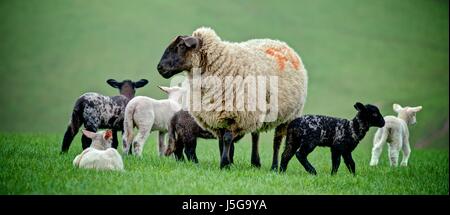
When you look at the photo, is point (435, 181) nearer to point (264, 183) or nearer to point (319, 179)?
point (319, 179)

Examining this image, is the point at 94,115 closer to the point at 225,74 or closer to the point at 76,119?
the point at 76,119

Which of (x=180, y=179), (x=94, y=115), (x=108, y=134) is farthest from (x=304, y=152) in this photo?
(x=94, y=115)

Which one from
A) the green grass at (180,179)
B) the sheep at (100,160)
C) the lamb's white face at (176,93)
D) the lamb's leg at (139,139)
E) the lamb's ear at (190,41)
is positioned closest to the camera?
the green grass at (180,179)

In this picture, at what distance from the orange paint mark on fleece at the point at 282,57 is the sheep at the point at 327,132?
1332mm

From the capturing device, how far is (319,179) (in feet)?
30.2

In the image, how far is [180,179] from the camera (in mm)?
8469

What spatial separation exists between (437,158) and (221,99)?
792 cm

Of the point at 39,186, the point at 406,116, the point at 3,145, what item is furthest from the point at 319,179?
the point at 3,145

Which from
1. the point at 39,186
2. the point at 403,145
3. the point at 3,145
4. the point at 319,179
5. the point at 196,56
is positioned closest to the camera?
the point at 39,186

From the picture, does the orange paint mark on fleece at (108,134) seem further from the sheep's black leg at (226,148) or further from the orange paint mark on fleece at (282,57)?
the orange paint mark on fleece at (282,57)

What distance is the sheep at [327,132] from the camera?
379 inches

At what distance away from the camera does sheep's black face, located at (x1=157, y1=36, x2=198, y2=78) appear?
32.2 feet

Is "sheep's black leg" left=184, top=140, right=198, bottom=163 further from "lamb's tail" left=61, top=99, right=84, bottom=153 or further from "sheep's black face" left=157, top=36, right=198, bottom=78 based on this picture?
"lamb's tail" left=61, top=99, right=84, bottom=153

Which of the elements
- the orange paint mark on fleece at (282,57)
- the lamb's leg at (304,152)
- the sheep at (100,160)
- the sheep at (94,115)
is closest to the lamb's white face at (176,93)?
the sheep at (94,115)
